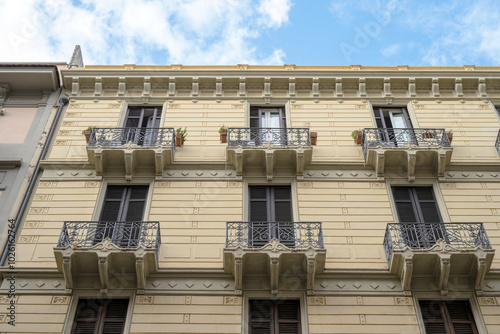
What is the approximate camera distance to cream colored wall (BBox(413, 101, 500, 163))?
17422 mm

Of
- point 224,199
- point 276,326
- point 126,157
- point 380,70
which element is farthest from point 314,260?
point 380,70

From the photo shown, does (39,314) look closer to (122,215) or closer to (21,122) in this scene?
(122,215)

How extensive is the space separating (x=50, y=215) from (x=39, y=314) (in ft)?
10.8

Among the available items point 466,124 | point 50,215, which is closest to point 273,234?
point 50,215

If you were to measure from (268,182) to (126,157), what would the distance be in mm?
4390

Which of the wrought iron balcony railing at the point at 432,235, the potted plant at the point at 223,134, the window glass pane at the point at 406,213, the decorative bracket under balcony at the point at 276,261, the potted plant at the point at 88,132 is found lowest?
the decorative bracket under balcony at the point at 276,261

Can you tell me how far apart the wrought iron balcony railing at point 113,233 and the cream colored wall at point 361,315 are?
174 inches

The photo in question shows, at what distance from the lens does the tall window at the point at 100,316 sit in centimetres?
1284

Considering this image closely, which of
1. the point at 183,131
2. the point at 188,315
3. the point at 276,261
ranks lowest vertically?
the point at 188,315

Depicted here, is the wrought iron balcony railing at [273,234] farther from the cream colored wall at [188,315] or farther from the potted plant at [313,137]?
the potted plant at [313,137]

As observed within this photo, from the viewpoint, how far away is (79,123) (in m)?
18.7

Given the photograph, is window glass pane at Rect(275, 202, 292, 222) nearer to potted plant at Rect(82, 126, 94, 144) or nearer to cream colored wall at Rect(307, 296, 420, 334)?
cream colored wall at Rect(307, 296, 420, 334)

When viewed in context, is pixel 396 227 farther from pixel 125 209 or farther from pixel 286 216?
pixel 125 209

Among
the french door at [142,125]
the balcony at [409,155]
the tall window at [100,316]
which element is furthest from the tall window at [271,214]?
the french door at [142,125]
